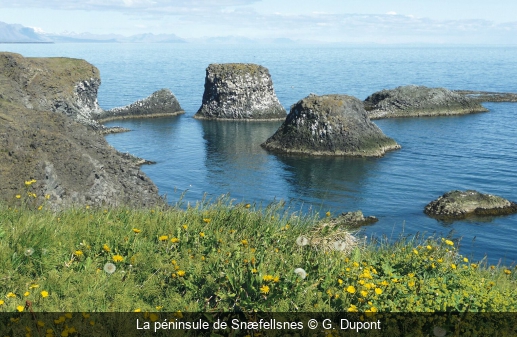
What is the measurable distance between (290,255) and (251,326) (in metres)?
2.71

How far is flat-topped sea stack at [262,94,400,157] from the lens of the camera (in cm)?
5762

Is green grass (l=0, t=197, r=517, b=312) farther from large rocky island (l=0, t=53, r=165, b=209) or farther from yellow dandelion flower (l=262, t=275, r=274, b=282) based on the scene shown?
large rocky island (l=0, t=53, r=165, b=209)

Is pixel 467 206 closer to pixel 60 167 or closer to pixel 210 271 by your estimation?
pixel 60 167

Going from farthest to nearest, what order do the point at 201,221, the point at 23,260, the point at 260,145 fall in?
the point at 260,145 < the point at 201,221 < the point at 23,260

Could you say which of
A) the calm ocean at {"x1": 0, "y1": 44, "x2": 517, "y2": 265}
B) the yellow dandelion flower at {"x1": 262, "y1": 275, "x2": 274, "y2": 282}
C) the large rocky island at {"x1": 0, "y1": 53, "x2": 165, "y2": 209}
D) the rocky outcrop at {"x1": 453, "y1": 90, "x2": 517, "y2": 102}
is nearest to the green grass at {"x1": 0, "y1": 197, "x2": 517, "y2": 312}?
→ the yellow dandelion flower at {"x1": 262, "y1": 275, "x2": 274, "y2": 282}

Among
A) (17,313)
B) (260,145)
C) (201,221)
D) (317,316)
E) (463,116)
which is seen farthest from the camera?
(463,116)

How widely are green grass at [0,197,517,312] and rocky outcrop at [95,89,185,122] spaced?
7750 cm

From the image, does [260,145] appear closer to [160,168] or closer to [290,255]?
[160,168]

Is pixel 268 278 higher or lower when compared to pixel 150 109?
higher

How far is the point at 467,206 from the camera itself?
37.2 m

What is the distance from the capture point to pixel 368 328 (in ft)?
22.9

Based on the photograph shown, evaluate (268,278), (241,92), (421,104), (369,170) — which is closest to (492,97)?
(421,104)

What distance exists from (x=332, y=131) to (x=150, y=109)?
40.5 m

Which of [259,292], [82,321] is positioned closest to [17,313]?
[82,321]
